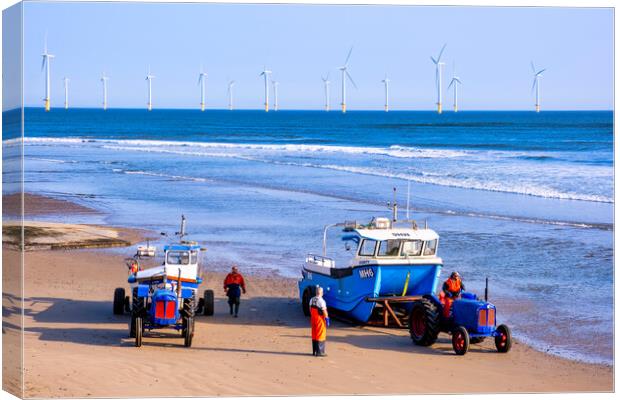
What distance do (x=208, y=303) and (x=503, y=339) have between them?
5.42 m

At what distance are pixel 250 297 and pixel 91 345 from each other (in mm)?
4794

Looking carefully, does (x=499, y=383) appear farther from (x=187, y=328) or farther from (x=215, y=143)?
(x=215, y=143)

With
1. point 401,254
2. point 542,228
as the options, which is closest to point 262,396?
point 401,254

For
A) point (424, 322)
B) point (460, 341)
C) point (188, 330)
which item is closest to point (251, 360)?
point (188, 330)

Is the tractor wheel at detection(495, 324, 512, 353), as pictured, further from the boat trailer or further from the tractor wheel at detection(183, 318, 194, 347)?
the tractor wheel at detection(183, 318, 194, 347)

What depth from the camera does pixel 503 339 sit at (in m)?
16.3

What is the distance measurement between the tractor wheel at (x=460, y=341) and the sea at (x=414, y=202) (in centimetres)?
140

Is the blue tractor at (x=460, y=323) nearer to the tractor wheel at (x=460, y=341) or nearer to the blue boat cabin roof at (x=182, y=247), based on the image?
the tractor wheel at (x=460, y=341)

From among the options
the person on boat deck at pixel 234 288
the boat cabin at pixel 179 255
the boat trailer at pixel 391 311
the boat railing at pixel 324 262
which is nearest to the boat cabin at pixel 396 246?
the boat trailer at pixel 391 311

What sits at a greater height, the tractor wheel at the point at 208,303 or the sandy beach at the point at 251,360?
the tractor wheel at the point at 208,303

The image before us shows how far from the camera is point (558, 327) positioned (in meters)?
17.8

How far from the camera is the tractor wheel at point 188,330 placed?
53.5ft

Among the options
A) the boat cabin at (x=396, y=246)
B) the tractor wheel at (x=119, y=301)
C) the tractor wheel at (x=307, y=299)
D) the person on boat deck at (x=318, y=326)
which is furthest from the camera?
the tractor wheel at (x=307, y=299)

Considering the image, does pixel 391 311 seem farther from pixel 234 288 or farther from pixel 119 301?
pixel 119 301
